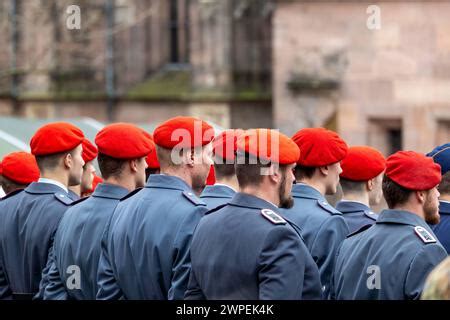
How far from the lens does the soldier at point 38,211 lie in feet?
24.3

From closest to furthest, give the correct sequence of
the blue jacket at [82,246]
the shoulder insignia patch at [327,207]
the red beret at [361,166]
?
the blue jacket at [82,246]
the shoulder insignia patch at [327,207]
the red beret at [361,166]

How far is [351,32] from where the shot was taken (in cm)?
1883

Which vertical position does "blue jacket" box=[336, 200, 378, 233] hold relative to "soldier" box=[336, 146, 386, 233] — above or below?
below

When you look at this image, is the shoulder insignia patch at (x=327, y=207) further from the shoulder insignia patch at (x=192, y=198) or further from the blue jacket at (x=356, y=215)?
the shoulder insignia patch at (x=192, y=198)

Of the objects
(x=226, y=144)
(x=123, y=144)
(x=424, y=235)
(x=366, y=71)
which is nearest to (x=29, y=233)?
(x=123, y=144)

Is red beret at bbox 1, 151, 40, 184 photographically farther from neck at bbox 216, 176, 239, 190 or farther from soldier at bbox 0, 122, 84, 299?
neck at bbox 216, 176, 239, 190

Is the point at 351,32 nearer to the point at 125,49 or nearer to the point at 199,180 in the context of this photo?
the point at 125,49

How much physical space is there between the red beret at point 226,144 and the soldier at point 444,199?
118 cm

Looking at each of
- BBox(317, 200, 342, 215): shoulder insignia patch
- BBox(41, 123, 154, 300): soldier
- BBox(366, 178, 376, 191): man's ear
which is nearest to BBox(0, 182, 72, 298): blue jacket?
BBox(41, 123, 154, 300): soldier

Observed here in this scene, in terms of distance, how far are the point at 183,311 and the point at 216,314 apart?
0.13 meters

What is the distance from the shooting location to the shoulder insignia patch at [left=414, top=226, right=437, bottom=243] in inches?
238

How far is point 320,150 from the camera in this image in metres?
7.43

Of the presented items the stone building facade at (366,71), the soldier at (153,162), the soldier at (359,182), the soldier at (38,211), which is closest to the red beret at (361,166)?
the soldier at (359,182)

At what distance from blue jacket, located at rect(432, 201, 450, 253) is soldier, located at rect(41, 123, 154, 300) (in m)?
1.52
